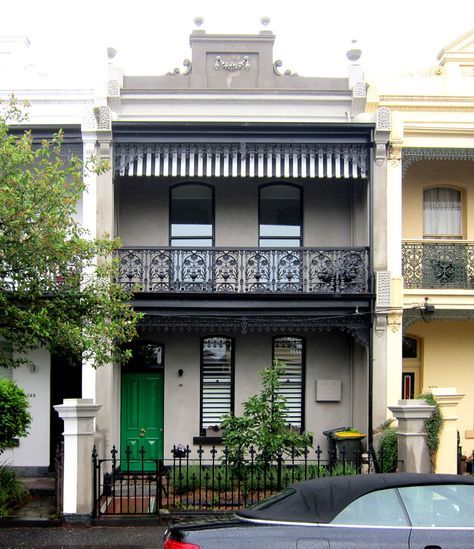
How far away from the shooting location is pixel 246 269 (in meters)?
14.9

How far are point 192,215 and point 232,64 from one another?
3453 millimetres

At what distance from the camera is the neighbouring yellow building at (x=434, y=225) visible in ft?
48.6

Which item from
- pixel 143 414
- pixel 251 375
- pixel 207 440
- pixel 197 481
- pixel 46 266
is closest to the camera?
pixel 46 266

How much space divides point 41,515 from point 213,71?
32.4 feet

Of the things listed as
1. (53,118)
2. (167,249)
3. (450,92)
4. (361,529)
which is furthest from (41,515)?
(450,92)

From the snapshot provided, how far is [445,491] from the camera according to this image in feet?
22.4

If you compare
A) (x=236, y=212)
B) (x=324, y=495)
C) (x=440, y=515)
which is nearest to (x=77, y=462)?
(x=324, y=495)

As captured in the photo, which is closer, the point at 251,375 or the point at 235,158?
the point at 235,158

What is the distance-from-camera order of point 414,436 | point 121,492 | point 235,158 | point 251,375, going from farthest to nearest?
point 251,375
point 235,158
point 414,436
point 121,492

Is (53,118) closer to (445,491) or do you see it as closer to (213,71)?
(213,71)

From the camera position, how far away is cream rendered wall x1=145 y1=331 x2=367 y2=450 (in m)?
16.0

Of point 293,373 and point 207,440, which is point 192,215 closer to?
point 293,373

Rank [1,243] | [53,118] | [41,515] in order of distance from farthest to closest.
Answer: [53,118] < [41,515] < [1,243]

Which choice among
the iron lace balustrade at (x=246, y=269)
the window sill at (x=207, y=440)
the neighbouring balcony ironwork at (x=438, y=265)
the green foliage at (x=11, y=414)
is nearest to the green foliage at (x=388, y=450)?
the iron lace balustrade at (x=246, y=269)
